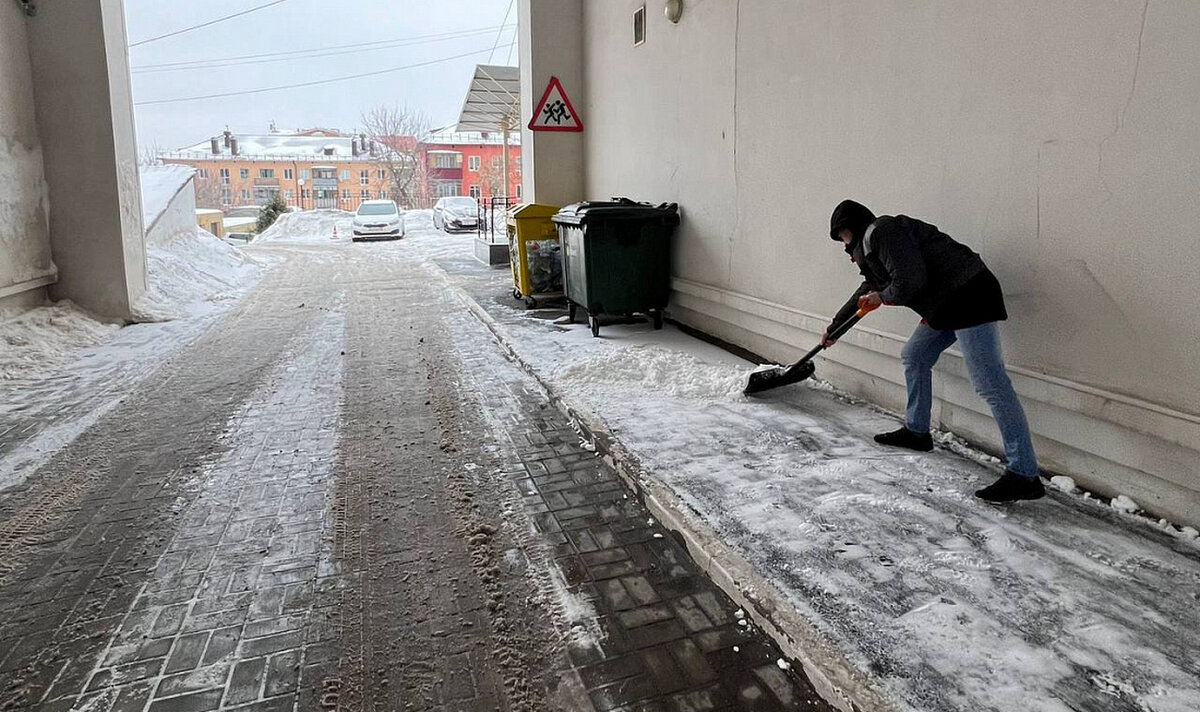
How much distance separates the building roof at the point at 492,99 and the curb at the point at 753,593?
1426 centimetres

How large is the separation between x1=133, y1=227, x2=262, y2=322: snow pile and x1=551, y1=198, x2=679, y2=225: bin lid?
5.75 m

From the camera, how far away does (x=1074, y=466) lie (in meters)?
3.74

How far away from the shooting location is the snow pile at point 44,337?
6.79 meters

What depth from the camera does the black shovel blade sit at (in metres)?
5.56

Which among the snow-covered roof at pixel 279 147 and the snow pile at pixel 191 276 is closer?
the snow pile at pixel 191 276

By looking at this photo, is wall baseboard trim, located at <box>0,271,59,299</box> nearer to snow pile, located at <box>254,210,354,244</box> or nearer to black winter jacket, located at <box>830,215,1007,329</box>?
black winter jacket, located at <box>830,215,1007,329</box>

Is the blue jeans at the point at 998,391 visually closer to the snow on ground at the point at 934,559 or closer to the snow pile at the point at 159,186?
the snow on ground at the point at 934,559

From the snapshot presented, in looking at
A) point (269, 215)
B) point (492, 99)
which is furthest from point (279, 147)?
point (492, 99)

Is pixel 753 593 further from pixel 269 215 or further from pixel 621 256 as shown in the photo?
pixel 269 215

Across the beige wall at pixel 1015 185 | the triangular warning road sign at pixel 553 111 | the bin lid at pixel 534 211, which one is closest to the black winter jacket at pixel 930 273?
the beige wall at pixel 1015 185

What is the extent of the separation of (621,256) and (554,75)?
195 inches

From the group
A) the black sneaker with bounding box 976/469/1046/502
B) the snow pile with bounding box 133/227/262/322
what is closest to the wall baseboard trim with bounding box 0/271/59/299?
the snow pile with bounding box 133/227/262/322

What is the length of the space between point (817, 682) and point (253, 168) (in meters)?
83.5

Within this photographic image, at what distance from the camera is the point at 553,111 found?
11242 millimetres
